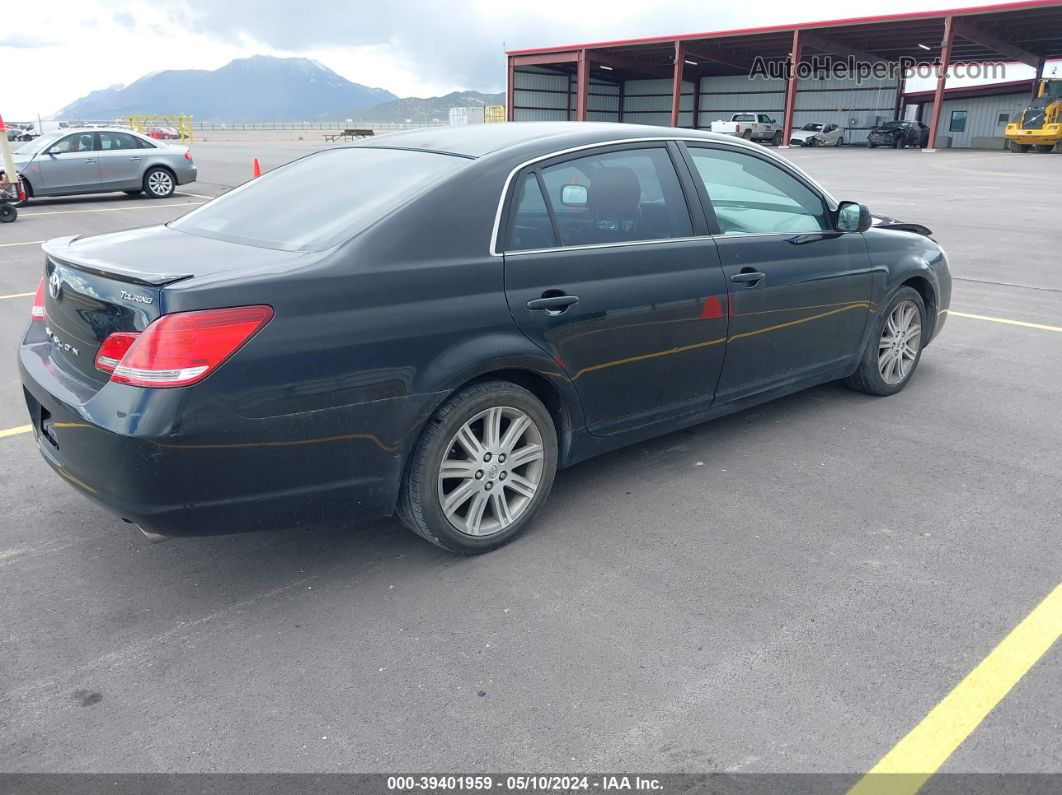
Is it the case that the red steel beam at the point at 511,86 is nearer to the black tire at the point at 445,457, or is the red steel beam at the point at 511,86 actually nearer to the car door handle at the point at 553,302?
the car door handle at the point at 553,302

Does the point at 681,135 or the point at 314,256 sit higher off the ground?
the point at 681,135

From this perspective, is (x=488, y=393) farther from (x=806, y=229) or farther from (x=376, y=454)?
(x=806, y=229)

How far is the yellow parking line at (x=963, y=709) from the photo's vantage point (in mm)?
2318

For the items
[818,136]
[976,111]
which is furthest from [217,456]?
[976,111]

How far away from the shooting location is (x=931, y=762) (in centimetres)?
237

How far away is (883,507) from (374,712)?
98.5 inches

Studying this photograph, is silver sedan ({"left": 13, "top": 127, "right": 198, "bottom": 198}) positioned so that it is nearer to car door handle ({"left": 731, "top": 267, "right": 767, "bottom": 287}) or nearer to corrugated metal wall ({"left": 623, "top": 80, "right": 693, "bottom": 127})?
car door handle ({"left": 731, "top": 267, "right": 767, "bottom": 287})

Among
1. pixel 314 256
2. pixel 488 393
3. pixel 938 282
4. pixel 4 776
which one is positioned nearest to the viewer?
pixel 4 776

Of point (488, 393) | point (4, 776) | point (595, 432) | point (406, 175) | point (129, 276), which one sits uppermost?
point (406, 175)

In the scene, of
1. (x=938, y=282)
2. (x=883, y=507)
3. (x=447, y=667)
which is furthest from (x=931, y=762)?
(x=938, y=282)

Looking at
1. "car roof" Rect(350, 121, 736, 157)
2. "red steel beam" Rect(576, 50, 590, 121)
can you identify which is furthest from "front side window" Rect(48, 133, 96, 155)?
"red steel beam" Rect(576, 50, 590, 121)

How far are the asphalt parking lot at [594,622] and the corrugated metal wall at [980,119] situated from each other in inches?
1830

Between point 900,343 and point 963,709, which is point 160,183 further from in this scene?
point 963,709

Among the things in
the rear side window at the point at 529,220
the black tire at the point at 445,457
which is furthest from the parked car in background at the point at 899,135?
the black tire at the point at 445,457
